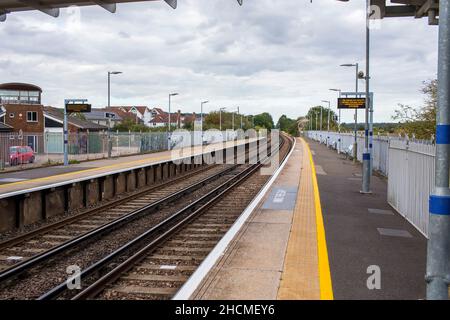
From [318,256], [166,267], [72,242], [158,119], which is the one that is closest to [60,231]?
[72,242]

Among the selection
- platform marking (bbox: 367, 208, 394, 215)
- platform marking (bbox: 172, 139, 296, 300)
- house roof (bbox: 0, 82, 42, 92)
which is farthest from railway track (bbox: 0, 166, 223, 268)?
house roof (bbox: 0, 82, 42, 92)

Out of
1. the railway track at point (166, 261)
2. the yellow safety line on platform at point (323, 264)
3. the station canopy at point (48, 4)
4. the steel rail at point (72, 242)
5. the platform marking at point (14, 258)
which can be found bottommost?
the platform marking at point (14, 258)

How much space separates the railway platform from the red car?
58.8 feet

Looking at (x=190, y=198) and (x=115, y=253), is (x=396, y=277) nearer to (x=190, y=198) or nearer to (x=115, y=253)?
(x=115, y=253)

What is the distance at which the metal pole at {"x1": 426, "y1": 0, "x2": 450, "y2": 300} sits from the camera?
427 centimetres

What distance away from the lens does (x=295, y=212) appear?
39.9ft

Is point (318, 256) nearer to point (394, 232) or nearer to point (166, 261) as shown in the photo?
point (394, 232)

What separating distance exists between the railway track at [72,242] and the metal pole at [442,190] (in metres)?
5.33

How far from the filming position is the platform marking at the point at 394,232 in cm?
972

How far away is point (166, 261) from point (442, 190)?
6.07 meters

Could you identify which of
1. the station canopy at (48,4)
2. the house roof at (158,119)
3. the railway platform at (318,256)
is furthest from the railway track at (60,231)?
the house roof at (158,119)

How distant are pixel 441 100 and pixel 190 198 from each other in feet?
47.1

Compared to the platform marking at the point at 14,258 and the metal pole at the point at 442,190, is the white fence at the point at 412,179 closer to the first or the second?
the metal pole at the point at 442,190
